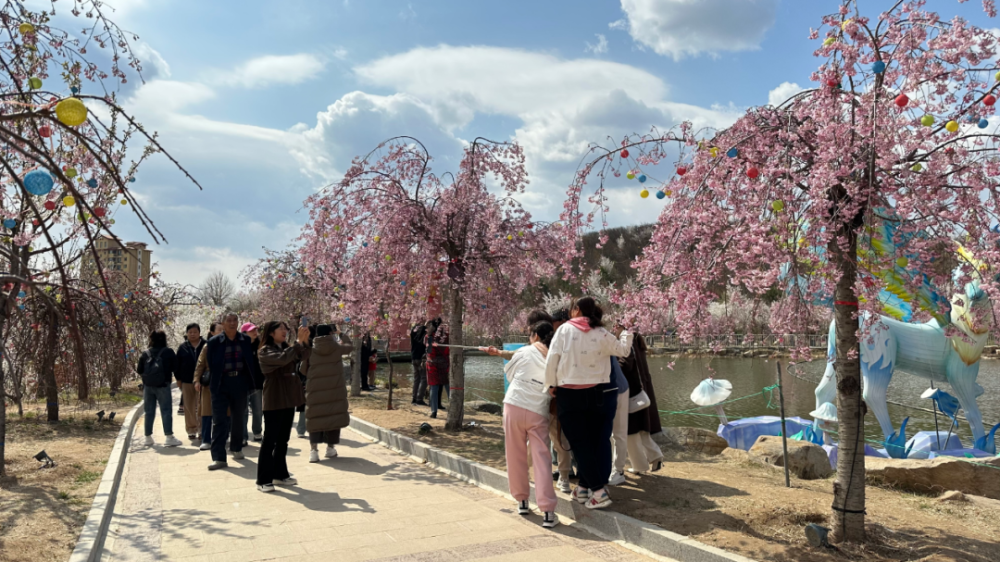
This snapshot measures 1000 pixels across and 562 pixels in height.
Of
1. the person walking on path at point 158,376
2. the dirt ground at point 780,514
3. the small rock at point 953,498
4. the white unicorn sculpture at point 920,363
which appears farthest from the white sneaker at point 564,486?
the white unicorn sculpture at point 920,363

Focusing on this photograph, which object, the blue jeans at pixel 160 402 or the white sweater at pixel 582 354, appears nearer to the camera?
the white sweater at pixel 582 354

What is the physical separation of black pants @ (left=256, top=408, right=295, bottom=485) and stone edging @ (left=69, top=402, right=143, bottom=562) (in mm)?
1400

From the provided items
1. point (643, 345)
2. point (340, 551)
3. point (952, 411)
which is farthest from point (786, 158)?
point (952, 411)

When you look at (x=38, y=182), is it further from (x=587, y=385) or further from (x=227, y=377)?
(x=227, y=377)

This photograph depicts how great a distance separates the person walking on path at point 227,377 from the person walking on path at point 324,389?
80cm

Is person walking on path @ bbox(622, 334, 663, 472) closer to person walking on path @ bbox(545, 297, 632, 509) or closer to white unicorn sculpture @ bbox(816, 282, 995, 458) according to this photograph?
person walking on path @ bbox(545, 297, 632, 509)

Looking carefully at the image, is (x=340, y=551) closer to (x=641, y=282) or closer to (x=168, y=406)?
(x=641, y=282)

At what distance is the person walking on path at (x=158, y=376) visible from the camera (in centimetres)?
985

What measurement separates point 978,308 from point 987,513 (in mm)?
5045

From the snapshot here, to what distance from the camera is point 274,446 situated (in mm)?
7363

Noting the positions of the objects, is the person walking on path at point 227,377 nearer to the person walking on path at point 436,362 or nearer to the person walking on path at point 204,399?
the person walking on path at point 204,399

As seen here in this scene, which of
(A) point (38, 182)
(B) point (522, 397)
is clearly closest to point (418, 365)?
(B) point (522, 397)

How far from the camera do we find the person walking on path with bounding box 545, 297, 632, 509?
5.86 m

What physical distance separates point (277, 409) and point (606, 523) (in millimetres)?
3683
